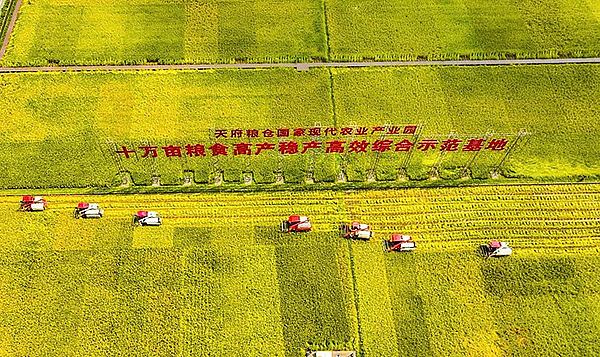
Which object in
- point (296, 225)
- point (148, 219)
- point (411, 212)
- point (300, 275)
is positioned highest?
point (148, 219)

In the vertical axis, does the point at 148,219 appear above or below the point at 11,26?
below

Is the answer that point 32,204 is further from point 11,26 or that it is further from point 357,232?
point 357,232

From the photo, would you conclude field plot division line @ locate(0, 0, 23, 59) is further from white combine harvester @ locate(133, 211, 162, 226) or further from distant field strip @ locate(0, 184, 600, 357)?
white combine harvester @ locate(133, 211, 162, 226)

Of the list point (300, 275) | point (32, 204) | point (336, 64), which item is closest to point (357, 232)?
point (300, 275)

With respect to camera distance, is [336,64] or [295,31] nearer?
[336,64]

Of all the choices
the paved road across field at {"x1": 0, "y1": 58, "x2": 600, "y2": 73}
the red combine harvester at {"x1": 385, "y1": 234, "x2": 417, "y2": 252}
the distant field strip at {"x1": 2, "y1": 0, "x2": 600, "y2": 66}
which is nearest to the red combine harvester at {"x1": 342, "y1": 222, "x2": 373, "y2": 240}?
the red combine harvester at {"x1": 385, "y1": 234, "x2": 417, "y2": 252}

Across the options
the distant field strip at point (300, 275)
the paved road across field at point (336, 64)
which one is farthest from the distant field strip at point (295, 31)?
the distant field strip at point (300, 275)

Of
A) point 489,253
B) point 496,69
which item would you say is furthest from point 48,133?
point 496,69

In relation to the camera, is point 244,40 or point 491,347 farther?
point 244,40

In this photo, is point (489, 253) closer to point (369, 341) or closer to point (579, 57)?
point (369, 341)
